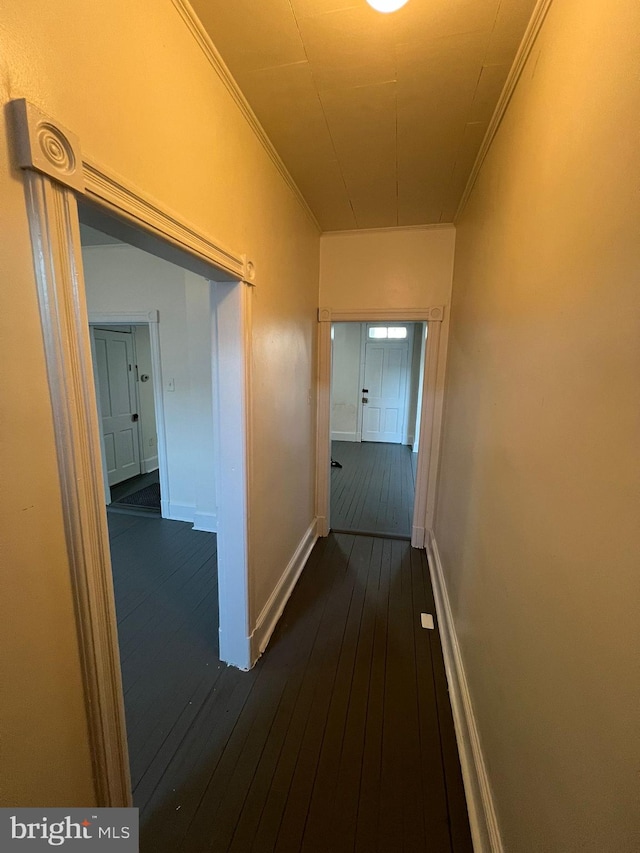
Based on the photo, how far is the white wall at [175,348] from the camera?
3.27 metres

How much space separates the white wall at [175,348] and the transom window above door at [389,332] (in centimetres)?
427

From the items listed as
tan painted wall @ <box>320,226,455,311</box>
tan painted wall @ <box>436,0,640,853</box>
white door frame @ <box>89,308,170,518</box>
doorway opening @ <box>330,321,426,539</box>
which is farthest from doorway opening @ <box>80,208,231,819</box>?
doorway opening @ <box>330,321,426,539</box>

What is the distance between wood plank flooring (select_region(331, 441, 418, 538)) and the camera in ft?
11.6

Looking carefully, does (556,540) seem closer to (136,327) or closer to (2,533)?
(2,533)

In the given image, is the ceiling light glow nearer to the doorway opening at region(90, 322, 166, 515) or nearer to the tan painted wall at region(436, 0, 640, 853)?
the tan painted wall at region(436, 0, 640, 853)

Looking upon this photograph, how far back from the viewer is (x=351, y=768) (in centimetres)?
139

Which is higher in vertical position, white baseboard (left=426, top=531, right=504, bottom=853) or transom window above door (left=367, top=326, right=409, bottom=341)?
transom window above door (left=367, top=326, right=409, bottom=341)

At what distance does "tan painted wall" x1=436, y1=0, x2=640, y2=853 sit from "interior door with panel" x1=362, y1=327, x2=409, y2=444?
17.8ft

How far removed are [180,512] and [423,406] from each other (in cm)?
266

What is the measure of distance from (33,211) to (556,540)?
1306 millimetres

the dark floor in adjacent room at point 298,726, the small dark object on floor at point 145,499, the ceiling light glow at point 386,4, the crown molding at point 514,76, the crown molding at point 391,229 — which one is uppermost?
the crown molding at point 391,229

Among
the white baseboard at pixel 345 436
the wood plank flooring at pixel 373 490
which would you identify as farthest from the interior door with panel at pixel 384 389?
the wood plank flooring at pixel 373 490

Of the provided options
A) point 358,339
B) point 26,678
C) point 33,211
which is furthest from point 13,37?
point 358,339

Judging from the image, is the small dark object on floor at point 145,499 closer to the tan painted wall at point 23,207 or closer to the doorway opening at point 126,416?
the doorway opening at point 126,416
